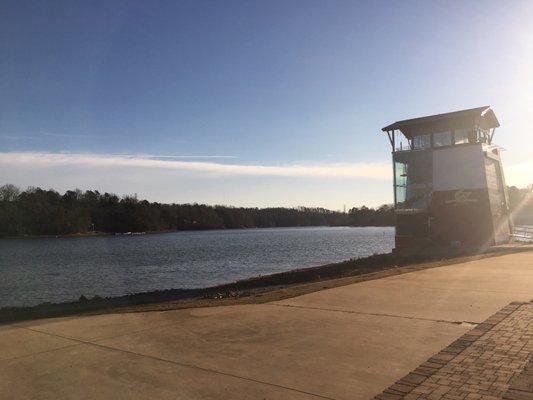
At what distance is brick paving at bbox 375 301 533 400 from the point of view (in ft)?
15.9

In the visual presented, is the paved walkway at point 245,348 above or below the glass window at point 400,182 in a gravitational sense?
below

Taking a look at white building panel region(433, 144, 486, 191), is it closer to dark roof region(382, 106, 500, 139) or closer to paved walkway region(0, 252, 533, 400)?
dark roof region(382, 106, 500, 139)

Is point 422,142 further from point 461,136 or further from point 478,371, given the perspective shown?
point 478,371

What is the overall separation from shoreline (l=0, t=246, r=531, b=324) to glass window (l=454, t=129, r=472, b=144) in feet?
68.2

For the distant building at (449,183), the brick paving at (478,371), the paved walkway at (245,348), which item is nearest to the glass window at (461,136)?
the distant building at (449,183)

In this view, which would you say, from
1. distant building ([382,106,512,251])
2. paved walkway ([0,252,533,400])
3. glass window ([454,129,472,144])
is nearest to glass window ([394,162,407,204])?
distant building ([382,106,512,251])

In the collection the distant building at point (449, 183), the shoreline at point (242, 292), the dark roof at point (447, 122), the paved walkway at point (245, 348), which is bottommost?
the shoreline at point (242, 292)

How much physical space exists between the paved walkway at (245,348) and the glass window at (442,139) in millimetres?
39351

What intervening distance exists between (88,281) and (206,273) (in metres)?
8.99

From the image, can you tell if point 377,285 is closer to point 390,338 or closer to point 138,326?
point 390,338

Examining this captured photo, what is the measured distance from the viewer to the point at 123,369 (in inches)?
238

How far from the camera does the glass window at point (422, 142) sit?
161ft

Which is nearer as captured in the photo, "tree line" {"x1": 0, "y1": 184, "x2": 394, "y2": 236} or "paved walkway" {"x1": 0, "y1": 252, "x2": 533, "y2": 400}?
"paved walkway" {"x1": 0, "y1": 252, "x2": 533, "y2": 400}

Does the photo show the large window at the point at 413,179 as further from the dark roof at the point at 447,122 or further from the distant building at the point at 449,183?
the dark roof at the point at 447,122
